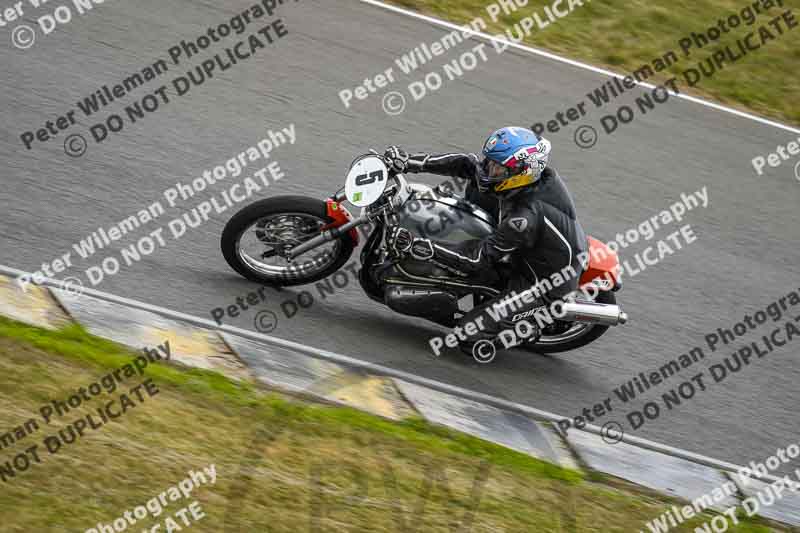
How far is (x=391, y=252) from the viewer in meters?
7.00

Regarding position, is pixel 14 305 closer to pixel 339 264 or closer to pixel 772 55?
pixel 339 264

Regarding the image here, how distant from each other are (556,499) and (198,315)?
116 inches

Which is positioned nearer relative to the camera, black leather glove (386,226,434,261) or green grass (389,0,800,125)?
Result: black leather glove (386,226,434,261)

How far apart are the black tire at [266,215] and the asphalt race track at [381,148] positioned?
0.13m

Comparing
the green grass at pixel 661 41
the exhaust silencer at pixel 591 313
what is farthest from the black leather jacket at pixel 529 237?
the green grass at pixel 661 41

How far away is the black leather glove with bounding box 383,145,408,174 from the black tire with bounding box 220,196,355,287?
59 centimetres

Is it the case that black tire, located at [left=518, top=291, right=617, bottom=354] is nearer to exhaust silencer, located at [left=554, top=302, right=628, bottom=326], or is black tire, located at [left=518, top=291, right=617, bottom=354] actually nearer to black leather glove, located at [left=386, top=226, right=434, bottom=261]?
exhaust silencer, located at [left=554, top=302, right=628, bottom=326]

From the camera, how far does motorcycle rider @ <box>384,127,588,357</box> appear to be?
6.63 m

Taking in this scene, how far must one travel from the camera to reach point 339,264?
7.27m

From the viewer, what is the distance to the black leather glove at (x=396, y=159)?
6777 millimetres

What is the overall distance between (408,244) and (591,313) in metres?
1.49

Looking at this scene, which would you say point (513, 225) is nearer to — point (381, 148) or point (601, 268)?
point (601, 268)

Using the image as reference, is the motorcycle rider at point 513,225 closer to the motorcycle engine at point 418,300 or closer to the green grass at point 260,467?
the motorcycle engine at point 418,300

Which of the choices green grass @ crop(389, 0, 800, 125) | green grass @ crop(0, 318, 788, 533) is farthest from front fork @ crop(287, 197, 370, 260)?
green grass @ crop(389, 0, 800, 125)
